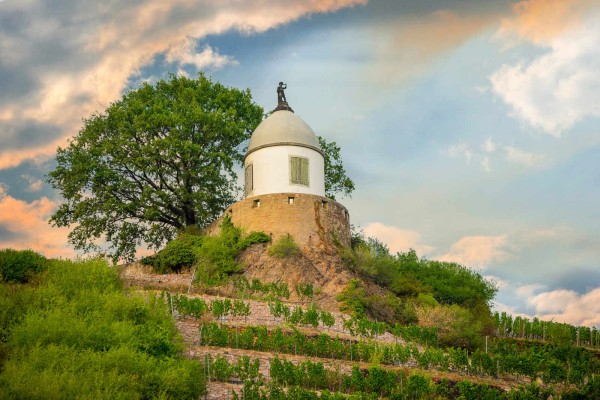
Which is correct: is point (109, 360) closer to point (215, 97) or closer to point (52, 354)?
point (52, 354)

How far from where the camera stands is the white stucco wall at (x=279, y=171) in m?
34.7

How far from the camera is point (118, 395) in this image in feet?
59.2

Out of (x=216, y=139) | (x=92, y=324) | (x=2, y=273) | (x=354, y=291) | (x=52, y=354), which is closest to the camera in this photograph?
(x=52, y=354)

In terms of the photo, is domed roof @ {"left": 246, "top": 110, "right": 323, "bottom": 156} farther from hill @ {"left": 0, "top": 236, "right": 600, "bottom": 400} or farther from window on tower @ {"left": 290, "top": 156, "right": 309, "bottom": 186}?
hill @ {"left": 0, "top": 236, "right": 600, "bottom": 400}

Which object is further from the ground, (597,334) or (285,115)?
(285,115)

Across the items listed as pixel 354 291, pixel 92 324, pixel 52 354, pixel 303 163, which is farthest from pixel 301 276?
pixel 52 354

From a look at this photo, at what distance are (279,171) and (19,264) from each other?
489 inches

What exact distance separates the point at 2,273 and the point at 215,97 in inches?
681

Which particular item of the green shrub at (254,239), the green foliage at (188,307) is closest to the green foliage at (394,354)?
the green foliage at (188,307)

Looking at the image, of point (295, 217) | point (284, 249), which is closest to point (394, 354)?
point (284, 249)

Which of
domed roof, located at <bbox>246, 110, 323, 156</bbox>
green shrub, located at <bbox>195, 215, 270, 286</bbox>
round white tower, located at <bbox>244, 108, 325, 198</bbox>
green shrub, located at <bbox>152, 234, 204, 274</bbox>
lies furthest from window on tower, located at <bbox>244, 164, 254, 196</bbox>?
green shrub, located at <bbox>152, 234, 204, 274</bbox>

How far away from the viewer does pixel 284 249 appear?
3219 cm

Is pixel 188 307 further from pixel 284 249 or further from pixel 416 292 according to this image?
pixel 416 292

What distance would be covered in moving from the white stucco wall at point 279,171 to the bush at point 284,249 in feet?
9.65
